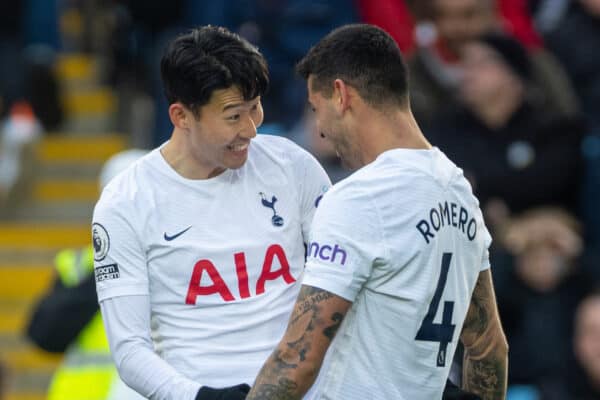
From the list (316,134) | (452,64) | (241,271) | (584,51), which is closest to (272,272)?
(241,271)

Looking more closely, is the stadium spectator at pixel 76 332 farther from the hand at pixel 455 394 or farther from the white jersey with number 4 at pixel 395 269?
the white jersey with number 4 at pixel 395 269

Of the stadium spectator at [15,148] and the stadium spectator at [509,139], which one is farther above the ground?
the stadium spectator at [509,139]

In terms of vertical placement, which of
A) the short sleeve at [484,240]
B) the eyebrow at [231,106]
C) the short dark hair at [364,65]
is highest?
the short dark hair at [364,65]

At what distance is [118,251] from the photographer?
14.6 feet

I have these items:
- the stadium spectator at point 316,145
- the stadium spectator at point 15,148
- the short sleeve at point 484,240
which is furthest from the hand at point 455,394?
the stadium spectator at point 15,148

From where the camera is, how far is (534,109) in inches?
308

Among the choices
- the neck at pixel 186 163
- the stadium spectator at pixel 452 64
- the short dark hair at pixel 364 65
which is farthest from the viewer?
the stadium spectator at pixel 452 64

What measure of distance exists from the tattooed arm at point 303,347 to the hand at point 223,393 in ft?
0.57

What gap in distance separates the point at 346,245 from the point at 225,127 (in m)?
0.59

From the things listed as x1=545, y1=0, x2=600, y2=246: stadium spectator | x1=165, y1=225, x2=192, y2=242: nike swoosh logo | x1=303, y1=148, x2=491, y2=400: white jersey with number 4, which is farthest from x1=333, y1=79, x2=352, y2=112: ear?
x1=545, y1=0, x2=600, y2=246: stadium spectator

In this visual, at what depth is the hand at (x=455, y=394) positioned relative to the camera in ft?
14.7

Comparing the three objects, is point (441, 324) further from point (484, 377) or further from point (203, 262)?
point (203, 262)

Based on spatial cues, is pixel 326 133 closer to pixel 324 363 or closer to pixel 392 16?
pixel 324 363

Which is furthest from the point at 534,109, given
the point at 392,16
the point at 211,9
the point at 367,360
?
the point at 367,360
